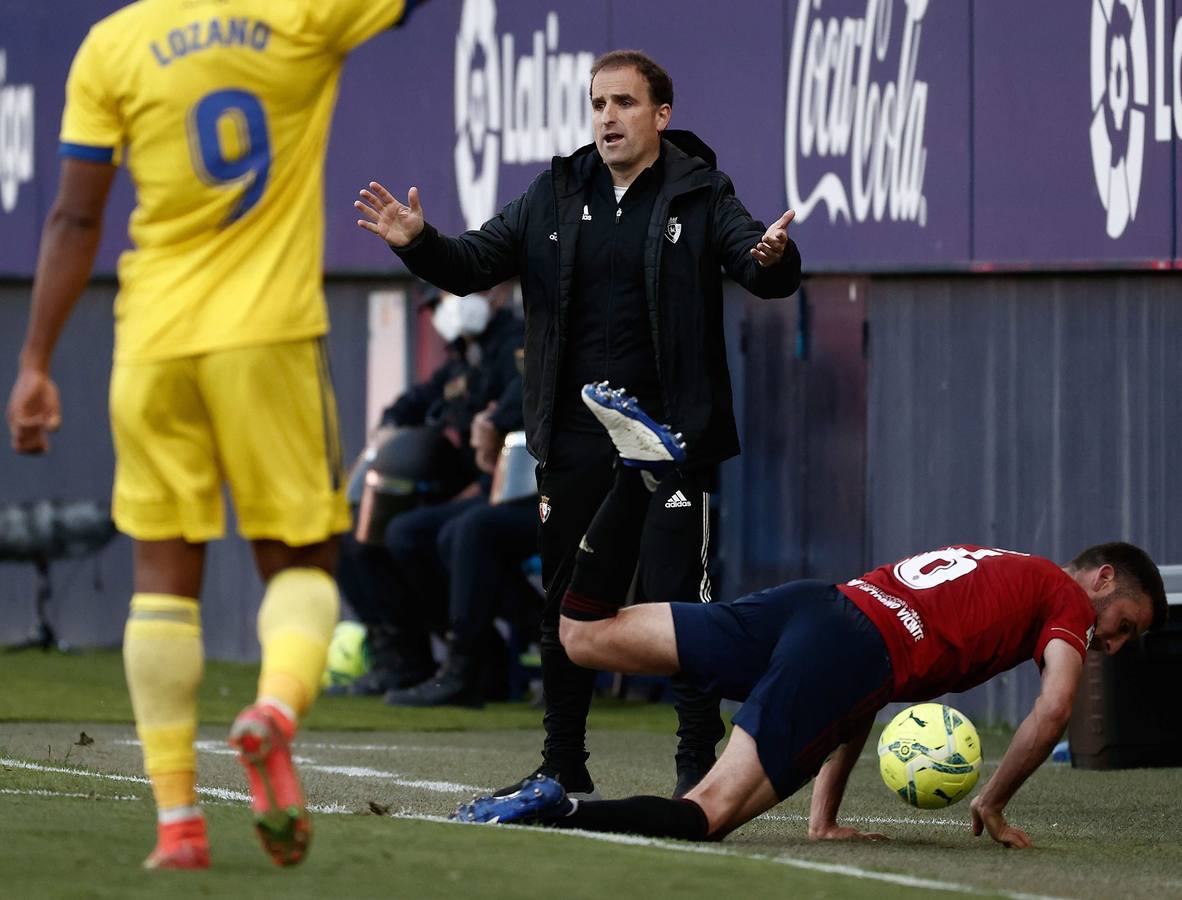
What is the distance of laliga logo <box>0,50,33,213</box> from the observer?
51.1 feet

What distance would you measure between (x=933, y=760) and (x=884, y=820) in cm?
29

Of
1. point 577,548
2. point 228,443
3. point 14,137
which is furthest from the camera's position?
point 14,137

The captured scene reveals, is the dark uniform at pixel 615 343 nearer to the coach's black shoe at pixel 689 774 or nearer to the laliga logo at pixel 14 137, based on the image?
the coach's black shoe at pixel 689 774

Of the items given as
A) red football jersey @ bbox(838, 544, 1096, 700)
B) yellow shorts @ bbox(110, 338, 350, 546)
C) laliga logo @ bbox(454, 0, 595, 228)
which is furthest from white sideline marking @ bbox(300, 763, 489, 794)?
laliga logo @ bbox(454, 0, 595, 228)

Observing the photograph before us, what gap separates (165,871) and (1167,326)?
659 centimetres

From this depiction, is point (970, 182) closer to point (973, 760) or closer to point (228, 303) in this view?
point (973, 760)

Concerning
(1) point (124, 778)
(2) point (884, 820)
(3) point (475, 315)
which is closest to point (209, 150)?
(1) point (124, 778)

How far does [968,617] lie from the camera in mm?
6297

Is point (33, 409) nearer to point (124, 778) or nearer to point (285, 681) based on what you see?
point (285, 681)

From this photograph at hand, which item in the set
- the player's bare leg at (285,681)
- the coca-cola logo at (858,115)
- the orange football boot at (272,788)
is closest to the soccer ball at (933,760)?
→ the player's bare leg at (285,681)

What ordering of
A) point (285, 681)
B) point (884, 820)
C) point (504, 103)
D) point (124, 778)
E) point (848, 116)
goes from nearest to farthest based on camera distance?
point (285, 681)
point (884, 820)
point (124, 778)
point (848, 116)
point (504, 103)

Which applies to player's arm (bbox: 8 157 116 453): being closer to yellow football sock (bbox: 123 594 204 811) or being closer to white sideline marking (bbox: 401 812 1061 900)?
yellow football sock (bbox: 123 594 204 811)

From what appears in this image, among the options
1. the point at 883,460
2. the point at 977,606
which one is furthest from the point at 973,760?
the point at 883,460

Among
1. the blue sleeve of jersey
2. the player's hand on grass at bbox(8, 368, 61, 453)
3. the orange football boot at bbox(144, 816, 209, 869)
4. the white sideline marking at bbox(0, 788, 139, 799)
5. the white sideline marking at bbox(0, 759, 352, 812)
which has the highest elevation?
the blue sleeve of jersey
